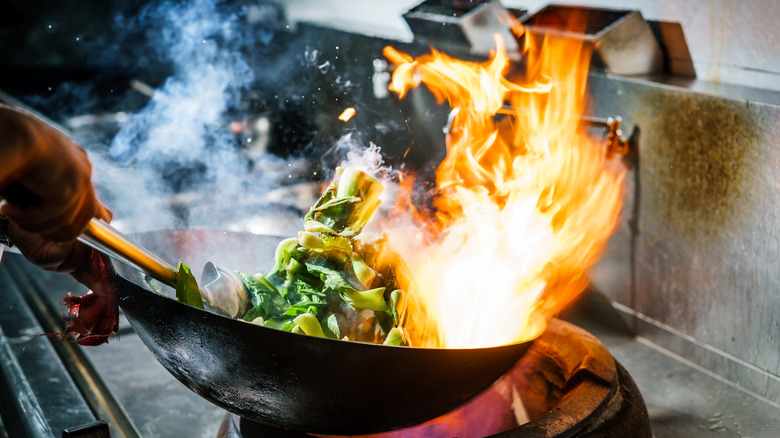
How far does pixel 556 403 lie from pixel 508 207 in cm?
88

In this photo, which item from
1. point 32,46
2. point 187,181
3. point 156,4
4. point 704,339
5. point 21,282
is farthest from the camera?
point 32,46

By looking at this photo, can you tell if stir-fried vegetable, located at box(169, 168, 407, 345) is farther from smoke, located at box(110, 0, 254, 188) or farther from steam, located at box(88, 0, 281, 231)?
smoke, located at box(110, 0, 254, 188)

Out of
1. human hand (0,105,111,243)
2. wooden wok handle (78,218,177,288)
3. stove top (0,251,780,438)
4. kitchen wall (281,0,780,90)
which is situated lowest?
stove top (0,251,780,438)

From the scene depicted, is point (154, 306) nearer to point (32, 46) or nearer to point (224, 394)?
point (224, 394)

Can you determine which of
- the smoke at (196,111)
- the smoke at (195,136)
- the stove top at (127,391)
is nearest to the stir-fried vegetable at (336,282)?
the stove top at (127,391)

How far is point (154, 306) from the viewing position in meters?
1.57

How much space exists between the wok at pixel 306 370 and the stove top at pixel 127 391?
2.34 ft

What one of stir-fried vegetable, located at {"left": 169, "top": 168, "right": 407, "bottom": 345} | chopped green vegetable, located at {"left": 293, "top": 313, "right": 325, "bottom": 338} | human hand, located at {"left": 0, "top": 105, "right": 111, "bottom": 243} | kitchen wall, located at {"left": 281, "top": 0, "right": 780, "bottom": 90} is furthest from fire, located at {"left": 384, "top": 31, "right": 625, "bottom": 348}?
human hand, located at {"left": 0, "top": 105, "right": 111, "bottom": 243}

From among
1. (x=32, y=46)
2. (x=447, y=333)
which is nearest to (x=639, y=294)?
(x=447, y=333)

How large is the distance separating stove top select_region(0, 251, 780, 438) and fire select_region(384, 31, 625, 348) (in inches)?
26.1

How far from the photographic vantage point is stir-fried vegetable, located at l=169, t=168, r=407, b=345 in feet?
6.14

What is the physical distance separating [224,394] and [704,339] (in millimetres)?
2541

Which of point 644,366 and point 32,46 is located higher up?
point 32,46

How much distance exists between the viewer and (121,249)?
5.34ft
